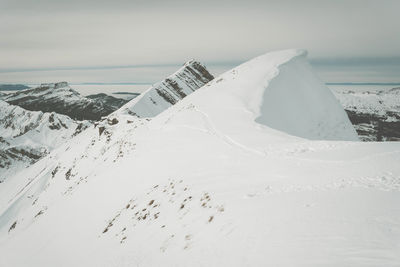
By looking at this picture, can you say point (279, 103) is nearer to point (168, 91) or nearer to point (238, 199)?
point (238, 199)

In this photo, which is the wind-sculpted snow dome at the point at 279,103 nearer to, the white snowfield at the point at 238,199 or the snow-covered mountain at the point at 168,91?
the white snowfield at the point at 238,199

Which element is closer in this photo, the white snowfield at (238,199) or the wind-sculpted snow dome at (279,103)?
the white snowfield at (238,199)

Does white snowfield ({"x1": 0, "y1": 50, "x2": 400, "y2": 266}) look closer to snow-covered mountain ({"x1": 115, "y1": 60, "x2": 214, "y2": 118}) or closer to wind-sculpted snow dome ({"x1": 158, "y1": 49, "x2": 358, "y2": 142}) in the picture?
wind-sculpted snow dome ({"x1": 158, "y1": 49, "x2": 358, "y2": 142})

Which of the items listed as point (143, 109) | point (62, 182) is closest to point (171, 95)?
point (143, 109)

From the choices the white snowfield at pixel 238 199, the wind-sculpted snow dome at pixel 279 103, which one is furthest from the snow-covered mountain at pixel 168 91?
the white snowfield at pixel 238 199

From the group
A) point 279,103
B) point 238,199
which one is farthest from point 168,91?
point 238,199

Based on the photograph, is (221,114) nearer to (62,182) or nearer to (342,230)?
(342,230)

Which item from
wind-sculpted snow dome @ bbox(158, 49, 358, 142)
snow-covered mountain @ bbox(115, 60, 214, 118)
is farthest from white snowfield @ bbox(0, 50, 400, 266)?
snow-covered mountain @ bbox(115, 60, 214, 118)
